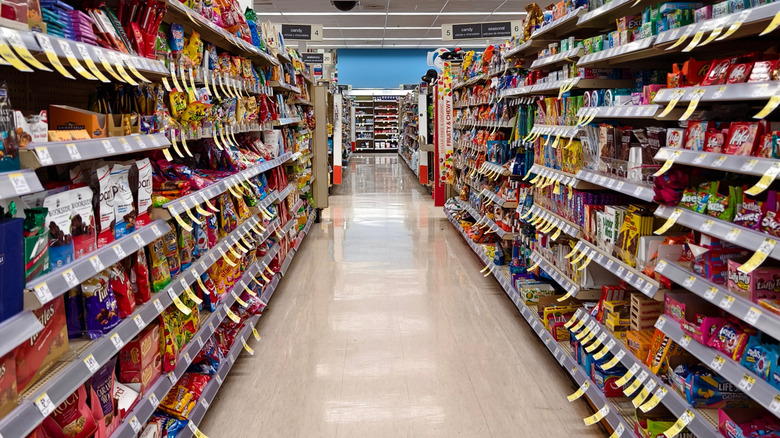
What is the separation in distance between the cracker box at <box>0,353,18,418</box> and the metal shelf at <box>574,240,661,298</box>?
7.08 feet

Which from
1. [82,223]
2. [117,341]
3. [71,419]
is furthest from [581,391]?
[82,223]

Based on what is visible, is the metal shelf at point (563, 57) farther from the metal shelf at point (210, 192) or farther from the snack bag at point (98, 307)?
the snack bag at point (98, 307)

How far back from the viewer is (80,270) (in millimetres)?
1809

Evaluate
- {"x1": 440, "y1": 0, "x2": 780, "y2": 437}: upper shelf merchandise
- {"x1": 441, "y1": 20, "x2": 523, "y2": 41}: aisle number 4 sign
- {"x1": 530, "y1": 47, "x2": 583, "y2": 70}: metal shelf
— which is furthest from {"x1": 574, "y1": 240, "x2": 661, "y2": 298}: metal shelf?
{"x1": 441, "y1": 20, "x2": 523, "y2": 41}: aisle number 4 sign

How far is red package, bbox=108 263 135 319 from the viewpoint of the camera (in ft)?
7.20

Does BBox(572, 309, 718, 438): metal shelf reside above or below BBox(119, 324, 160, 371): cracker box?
below

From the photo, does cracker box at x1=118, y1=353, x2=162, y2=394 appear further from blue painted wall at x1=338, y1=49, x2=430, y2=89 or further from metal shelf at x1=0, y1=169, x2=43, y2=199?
blue painted wall at x1=338, y1=49, x2=430, y2=89

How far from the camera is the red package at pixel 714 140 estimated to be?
6.57 feet

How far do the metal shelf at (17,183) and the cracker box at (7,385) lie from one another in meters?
0.41

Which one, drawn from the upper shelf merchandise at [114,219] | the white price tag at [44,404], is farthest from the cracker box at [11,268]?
the white price tag at [44,404]

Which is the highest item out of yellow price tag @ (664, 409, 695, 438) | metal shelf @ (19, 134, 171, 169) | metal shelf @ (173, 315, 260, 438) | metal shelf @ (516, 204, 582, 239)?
metal shelf @ (19, 134, 171, 169)

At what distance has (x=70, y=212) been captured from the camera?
6.19 ft

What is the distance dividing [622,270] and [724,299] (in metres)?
0.80

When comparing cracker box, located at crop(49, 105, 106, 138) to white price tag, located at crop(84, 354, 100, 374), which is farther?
cracker box, located at crop(49, 105, 106, 138)
